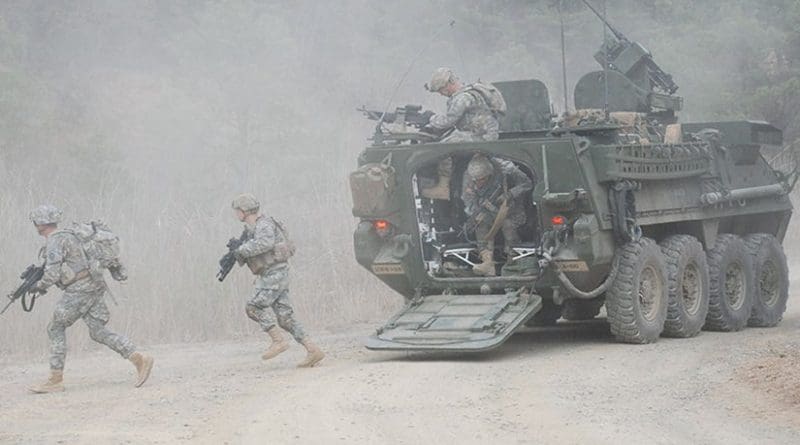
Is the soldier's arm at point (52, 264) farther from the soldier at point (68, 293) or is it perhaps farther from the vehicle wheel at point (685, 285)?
the vehicle wheel at point (685, 285)

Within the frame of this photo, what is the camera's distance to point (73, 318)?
39.3 feet

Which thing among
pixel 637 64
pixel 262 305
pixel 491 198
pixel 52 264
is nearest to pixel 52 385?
pixel 52 264

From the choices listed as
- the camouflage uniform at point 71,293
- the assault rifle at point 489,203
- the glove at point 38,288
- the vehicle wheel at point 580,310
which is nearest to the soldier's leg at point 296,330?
the camouflage uniform at point 71,293

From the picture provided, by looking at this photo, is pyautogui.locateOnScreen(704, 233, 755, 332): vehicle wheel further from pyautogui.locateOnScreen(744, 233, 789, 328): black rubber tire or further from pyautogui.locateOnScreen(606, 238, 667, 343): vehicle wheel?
pyautogui.locateOnScreen(606, 238, 667, 343): vehicle wheel

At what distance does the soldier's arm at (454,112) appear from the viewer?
13.8 m

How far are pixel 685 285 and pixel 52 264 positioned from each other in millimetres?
6160

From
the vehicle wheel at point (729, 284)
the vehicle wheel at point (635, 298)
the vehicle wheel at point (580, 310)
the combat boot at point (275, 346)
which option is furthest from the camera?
the vehicle wheel at point (580, 310)

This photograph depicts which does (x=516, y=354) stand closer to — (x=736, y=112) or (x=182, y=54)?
(x=736, y=112)

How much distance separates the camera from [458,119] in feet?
45.2

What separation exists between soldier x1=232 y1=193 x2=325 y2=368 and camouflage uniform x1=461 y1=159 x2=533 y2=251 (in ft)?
6.42

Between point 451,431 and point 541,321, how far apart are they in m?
6.83

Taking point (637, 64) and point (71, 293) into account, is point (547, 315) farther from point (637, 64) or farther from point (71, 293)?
point (71, 293)

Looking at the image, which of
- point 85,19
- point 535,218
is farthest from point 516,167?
point 85,19

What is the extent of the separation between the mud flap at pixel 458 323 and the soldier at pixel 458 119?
3.97 ft
